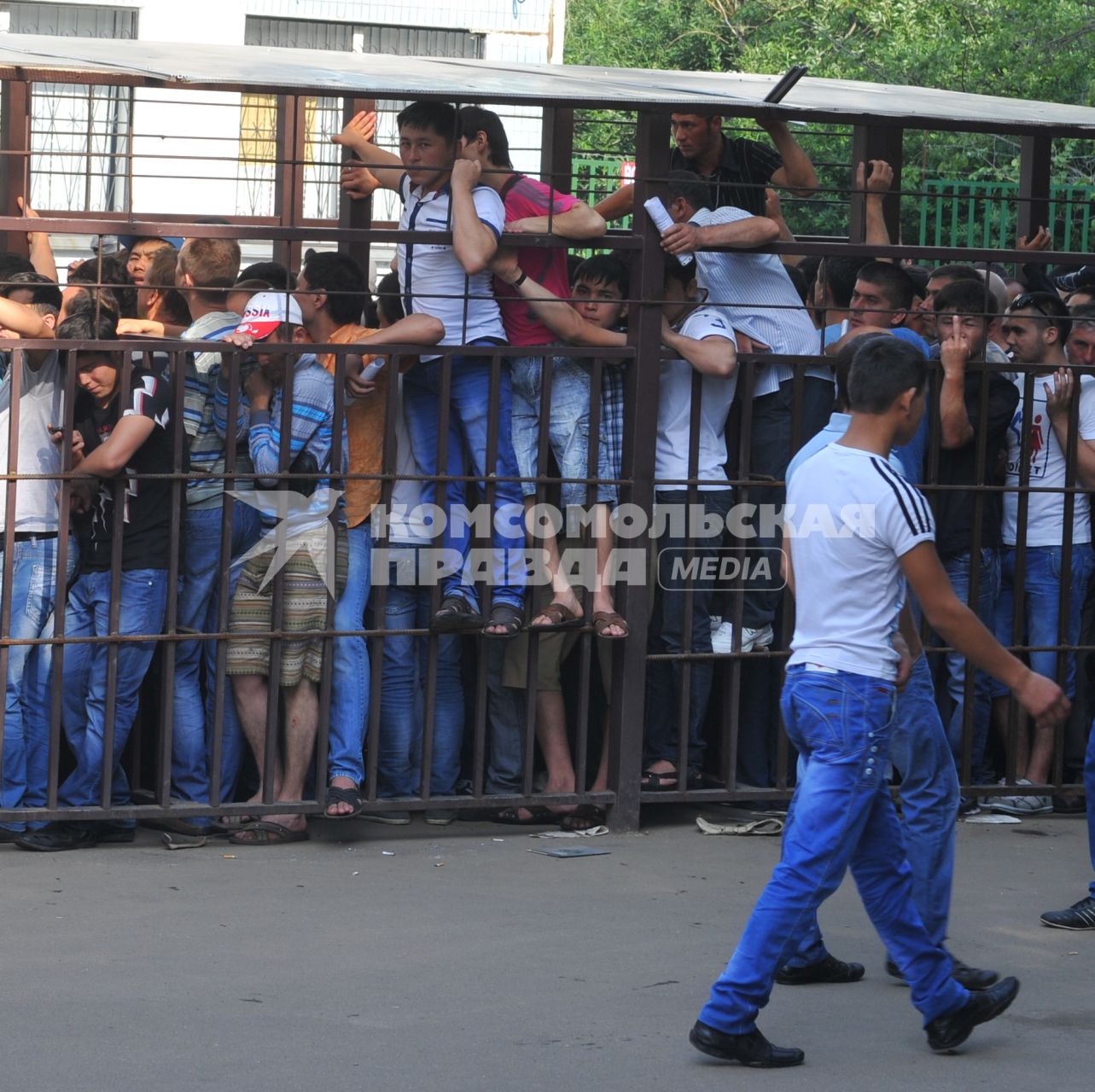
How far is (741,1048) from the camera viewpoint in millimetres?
4102

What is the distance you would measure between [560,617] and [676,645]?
526 millimetres

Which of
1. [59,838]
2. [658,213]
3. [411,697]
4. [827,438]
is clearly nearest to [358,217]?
[658,213]

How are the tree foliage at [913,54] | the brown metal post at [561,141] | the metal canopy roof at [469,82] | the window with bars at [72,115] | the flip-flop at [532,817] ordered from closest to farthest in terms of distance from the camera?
the metal canopy roof at [469,82] → the flip-flop at [532,817] → the brown metal post at [561,141] → the window with bars at [72,115] → the tree foliage at [913,54]

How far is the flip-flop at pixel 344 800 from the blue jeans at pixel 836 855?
221 centimetres

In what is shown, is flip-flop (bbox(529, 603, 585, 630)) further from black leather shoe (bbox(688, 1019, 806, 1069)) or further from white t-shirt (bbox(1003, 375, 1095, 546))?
black leather shoe (bbox(688, 1019, 806, 1069))

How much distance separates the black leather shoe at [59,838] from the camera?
19.5ft

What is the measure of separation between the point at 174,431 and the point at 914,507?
2.84 m

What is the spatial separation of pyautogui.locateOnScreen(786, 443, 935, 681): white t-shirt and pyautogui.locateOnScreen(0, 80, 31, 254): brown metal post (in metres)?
3.29

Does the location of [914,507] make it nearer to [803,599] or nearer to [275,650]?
[803,599]

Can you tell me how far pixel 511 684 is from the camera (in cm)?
634

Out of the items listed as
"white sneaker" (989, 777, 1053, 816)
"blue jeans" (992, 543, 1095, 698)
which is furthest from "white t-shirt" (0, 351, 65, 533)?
"white sneaker" (989, 777, 1053, 816)

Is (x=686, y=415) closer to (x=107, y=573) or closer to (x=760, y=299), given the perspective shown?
(x=760, y=299)

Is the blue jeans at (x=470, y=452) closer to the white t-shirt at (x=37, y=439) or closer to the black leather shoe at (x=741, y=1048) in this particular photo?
the white t-shirt at (x=37, y=439)

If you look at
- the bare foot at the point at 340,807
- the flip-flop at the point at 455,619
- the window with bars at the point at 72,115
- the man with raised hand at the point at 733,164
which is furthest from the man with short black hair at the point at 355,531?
the window with bars at the point at 72,115
